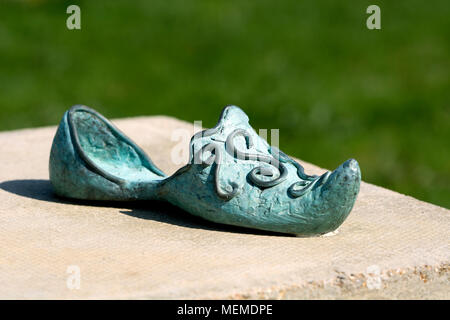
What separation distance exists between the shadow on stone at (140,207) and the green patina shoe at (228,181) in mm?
51

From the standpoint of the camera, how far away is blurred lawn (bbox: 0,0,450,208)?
6.02 m

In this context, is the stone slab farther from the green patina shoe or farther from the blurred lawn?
the blurred lawn

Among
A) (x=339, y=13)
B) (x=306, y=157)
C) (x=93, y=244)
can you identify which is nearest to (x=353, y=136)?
(x=306, y=157)

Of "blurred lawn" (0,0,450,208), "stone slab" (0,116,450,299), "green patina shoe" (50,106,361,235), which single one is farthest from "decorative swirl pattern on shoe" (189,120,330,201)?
"blurred lawn" (0,0,450,208)

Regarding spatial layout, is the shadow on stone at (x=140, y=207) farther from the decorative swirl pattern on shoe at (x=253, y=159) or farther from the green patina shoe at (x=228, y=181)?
the decorative swirl pattern on shoe at (x=253, y=159)

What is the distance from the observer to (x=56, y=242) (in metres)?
3.07

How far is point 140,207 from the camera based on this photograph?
11.3 feet

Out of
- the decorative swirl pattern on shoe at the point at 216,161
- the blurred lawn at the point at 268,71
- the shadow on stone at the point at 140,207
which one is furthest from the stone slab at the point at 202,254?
the blurred lawn at the point at 268,71

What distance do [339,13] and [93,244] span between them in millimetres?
5302

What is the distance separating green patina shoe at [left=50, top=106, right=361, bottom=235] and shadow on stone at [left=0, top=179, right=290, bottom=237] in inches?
2.0

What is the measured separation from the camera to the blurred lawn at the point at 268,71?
19.7 feet

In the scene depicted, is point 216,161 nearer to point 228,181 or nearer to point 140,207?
point 228,181

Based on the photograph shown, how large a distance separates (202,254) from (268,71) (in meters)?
4.15

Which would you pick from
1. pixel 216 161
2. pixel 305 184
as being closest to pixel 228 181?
pixel 216 161
